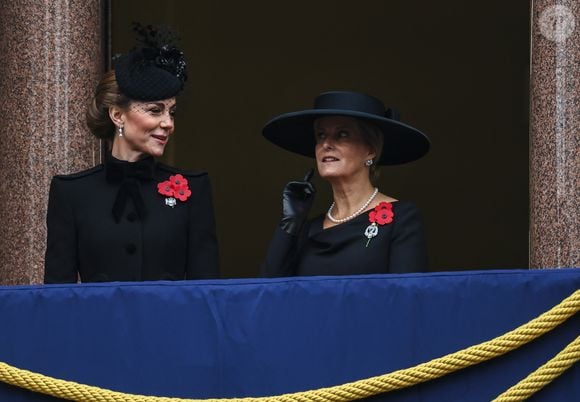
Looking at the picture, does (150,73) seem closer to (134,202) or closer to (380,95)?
(134,202)

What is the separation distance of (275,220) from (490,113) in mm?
2180

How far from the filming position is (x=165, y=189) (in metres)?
5.38

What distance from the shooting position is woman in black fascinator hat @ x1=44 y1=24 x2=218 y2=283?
207 inches

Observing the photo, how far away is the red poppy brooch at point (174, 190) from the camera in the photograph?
535cm

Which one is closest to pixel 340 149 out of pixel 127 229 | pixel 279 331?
pixel 127 229

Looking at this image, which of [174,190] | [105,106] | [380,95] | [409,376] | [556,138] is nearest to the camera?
[409,376]

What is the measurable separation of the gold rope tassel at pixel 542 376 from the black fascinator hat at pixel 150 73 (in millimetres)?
1898

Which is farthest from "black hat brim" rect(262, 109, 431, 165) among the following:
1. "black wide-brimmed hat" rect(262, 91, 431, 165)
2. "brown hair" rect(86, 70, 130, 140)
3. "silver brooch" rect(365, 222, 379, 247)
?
"brown hair" rect(86, 70, 130, 140)

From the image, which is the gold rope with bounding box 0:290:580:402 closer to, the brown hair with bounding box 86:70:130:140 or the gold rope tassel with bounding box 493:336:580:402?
the gold rope tassel with bounding box 493:336:580:402

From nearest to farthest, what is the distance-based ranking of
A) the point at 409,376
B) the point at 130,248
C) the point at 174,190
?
1. the point at 409,376
2. the point at 130,248
3. the point at 174,190

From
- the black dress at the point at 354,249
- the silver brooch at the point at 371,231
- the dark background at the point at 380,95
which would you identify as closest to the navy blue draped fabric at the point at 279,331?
the black dress at the point at 354,249

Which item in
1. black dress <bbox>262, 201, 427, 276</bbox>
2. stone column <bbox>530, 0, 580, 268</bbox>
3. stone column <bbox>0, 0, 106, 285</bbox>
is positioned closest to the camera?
black dress <bbox>262, 201, 427, 276</bbox>

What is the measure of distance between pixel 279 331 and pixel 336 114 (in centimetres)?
132

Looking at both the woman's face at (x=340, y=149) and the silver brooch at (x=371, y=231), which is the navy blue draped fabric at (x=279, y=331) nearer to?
the silver brooch at (x=371, y=231)
